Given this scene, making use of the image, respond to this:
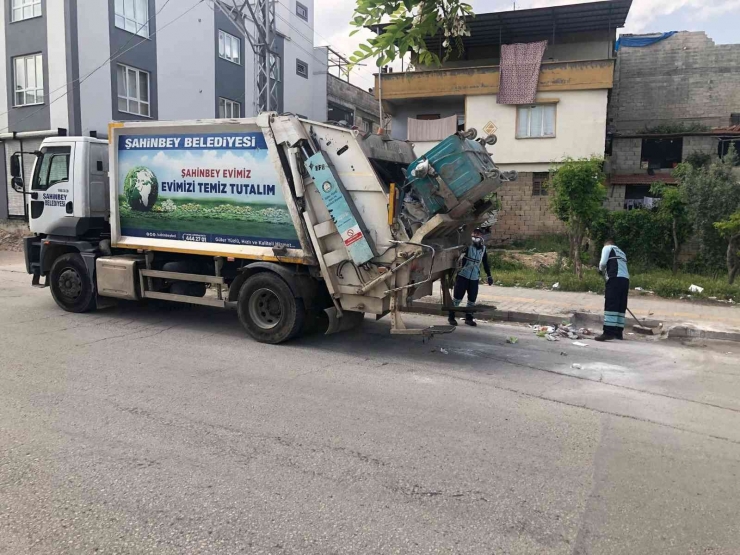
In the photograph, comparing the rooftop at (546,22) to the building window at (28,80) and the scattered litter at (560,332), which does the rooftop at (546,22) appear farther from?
the scattered litter at (560,332)

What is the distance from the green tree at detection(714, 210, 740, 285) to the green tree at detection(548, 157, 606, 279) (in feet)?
7.94

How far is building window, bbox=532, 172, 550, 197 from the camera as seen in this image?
70.8 ft

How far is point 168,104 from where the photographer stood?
23.5 meters

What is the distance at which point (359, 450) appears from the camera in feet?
13.9

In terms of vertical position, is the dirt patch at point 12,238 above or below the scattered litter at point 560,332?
above

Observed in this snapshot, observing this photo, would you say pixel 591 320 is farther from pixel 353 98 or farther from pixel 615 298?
pixel 353 98

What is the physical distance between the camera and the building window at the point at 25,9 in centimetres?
1938

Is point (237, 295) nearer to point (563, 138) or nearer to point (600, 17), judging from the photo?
point (563, 138)

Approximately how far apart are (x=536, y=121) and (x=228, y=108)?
1426 centimetres

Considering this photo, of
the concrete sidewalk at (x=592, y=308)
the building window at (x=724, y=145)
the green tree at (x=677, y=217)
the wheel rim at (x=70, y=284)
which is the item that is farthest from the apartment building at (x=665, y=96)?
the wheel rim at (x=70, y=284)

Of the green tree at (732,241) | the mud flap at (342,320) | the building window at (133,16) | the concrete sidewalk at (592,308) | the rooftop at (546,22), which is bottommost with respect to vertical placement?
the concrete sidewalk at (592,308)

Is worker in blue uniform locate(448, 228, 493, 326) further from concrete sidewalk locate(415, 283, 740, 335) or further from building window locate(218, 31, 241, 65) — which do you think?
building window locate(218, 31, 241, 65)

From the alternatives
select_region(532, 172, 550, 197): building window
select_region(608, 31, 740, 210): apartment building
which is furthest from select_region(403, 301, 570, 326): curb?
select_region(608, 31, 740, 210): apartment building

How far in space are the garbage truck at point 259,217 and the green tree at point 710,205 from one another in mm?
8730
